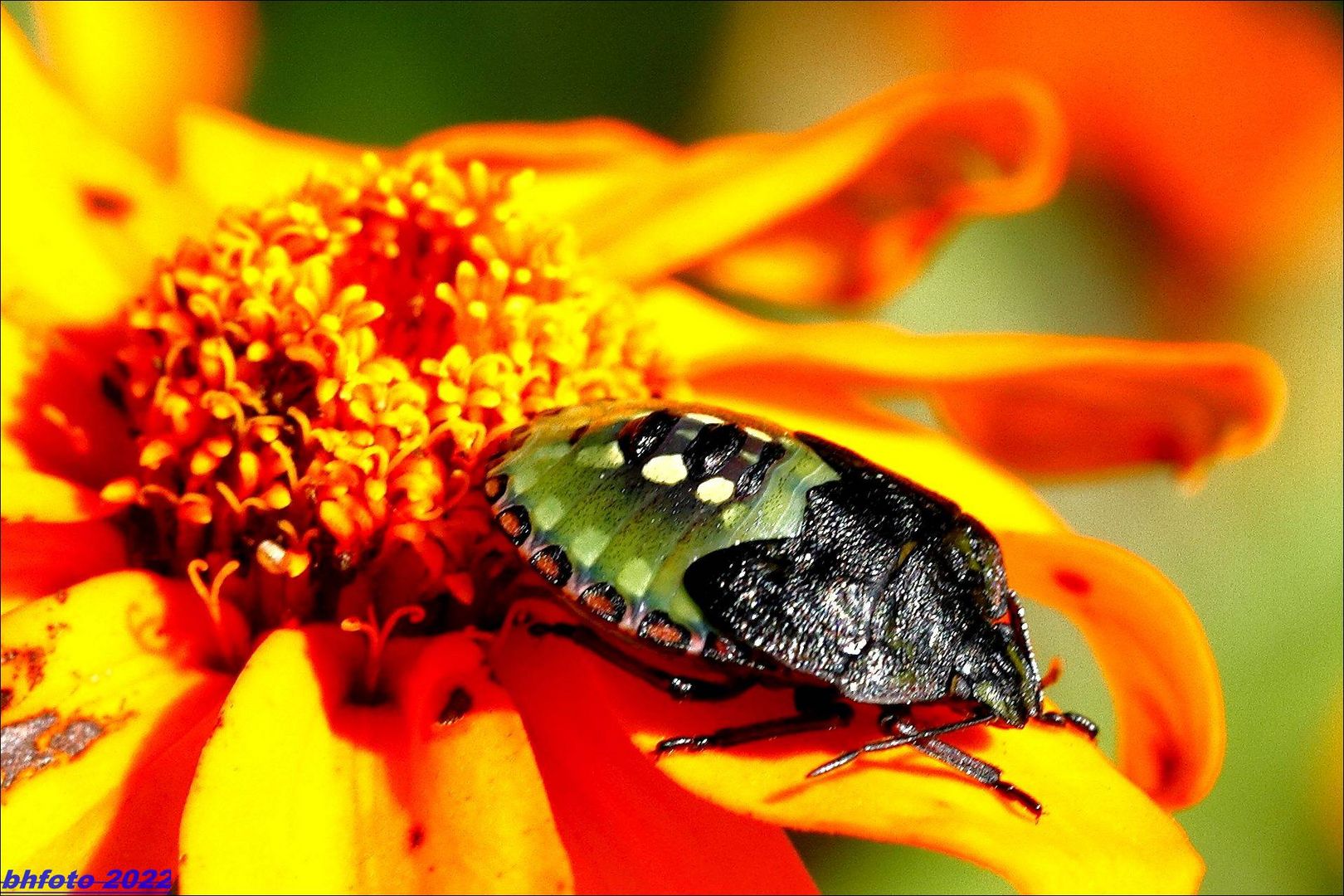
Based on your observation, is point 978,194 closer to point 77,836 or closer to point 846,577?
point 846,577

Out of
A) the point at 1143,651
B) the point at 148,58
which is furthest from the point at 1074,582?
the point at 148,58

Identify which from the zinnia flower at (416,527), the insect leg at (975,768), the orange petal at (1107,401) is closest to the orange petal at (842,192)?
the zinnia flower at (416,527)

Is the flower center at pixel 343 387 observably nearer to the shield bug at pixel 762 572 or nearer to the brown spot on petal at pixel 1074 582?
the shield bug at pixel 762 572

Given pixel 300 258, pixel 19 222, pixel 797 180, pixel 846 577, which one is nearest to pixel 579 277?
pixel 300 258

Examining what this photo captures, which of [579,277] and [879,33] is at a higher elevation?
[879,33]

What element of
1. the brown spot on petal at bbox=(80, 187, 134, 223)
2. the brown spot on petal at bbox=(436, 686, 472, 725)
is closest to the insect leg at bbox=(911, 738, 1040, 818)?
the brown spot on petal at bbox=(436, 686, 472, 725)

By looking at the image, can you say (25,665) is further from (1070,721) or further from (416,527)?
(1070,721)

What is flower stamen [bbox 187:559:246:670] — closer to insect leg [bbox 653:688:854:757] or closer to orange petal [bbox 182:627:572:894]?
orange petal [bbox 182:627:572:894]
